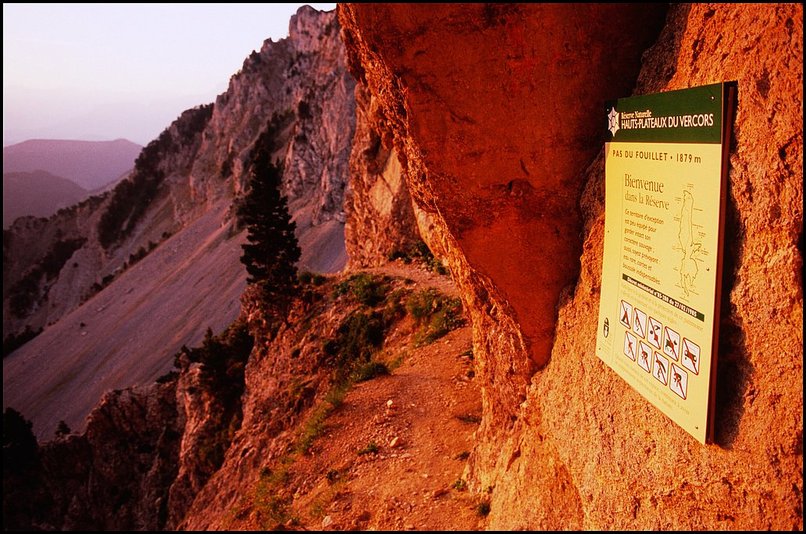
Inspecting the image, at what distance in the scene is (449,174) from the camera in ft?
15.5

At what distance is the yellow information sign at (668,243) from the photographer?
9.85 feet

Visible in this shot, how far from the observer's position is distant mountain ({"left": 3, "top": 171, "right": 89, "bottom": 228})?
15300 cm

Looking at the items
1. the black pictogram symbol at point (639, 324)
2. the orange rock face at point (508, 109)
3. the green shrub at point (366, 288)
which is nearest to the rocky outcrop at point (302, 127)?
the green shrub at point (366, 288)

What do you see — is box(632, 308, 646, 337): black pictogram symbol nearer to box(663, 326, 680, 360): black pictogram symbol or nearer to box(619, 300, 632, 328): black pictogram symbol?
box(619, 300, 632, 328): black pictogram symbol

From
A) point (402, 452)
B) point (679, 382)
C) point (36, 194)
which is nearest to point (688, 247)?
point (679, 382)

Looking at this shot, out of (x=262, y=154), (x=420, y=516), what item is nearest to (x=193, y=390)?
(x=262, y=154)

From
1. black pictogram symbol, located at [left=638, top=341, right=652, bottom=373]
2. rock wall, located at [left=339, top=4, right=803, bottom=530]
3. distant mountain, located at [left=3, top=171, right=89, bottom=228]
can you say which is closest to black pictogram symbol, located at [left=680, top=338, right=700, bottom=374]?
rock wall, located at [left=339, top=4, right=803, bottom=530]

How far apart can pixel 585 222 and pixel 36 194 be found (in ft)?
658

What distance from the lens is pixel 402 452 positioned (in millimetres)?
9836

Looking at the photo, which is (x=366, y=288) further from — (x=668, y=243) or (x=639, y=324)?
(x=668, y=243)

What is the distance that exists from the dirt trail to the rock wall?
1.95m

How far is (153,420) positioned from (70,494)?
287 inches

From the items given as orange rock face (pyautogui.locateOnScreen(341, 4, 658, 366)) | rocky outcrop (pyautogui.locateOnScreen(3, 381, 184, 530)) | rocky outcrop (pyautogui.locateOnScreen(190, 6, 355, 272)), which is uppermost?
rocky outcrop (pyautogui.locateOnScreen(190, 6, 355, 272))

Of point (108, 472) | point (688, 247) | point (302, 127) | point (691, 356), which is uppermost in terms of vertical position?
point (302, 127)
